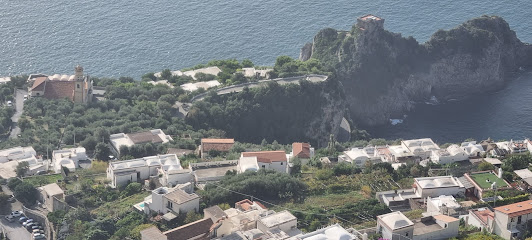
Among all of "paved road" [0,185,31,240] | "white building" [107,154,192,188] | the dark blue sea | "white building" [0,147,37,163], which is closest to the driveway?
"paved road" [0,185,31,240]

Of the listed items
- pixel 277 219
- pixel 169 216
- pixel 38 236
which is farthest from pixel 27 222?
pixel 277 219

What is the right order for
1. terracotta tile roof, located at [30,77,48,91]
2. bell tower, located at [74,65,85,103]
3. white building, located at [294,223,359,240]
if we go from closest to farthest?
white building, located at [294,223,359,240], bell tower, located at [74,65,85,103], terracotta tile roof, located at [30,77,48,91]

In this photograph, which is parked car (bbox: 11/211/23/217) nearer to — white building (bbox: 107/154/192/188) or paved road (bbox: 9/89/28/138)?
white building (bbox: 107/154/192/188)

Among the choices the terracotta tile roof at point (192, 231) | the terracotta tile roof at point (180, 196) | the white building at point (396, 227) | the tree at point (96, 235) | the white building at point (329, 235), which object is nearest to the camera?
the white building at point (329, 235)

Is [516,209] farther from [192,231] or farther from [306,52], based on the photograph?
[306,52]

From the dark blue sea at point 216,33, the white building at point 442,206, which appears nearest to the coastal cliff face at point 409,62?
the dark blue sea at point 216,33

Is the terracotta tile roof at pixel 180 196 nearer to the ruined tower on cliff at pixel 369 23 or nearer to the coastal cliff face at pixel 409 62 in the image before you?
the coastal cliff face at pixel 409 62
